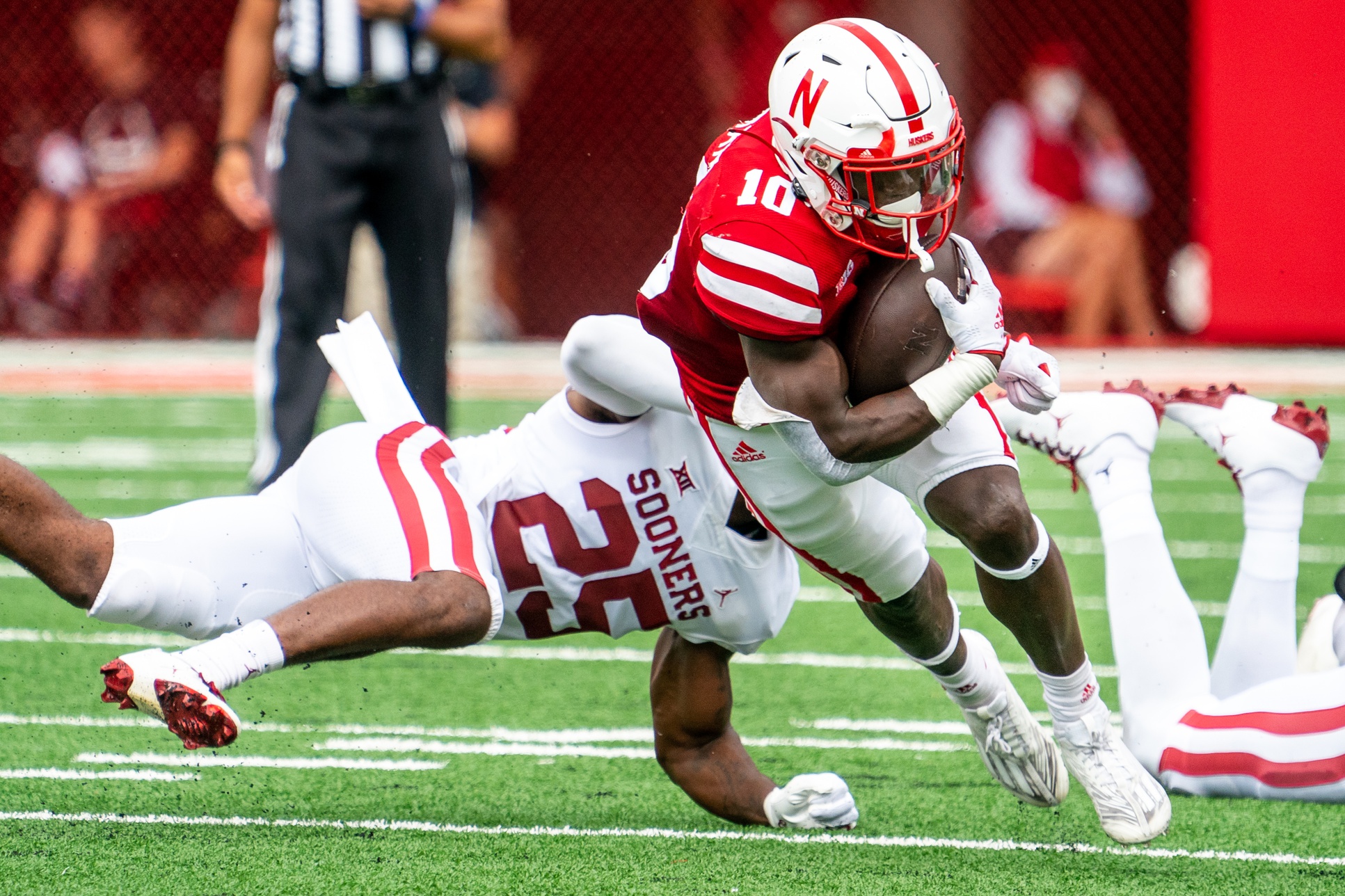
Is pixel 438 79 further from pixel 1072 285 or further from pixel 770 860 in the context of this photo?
pixel 1072 285

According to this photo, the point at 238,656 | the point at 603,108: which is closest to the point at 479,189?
the point at 603,108

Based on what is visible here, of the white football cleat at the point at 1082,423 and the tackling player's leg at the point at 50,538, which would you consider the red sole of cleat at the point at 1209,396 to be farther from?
the tackling player's leg at the point at 50,538

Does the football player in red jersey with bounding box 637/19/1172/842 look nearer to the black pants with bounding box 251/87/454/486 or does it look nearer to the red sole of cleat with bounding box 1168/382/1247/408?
the red sole of cleat with bounding box 1168/382/1247/408

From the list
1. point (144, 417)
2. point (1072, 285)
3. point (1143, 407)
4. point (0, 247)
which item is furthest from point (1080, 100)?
point (1143, 407)

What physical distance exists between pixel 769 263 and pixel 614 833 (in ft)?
3.27

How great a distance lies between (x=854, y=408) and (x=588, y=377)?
55 centimetres

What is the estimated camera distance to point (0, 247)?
1118cm

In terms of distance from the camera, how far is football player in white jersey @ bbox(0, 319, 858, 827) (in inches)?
107

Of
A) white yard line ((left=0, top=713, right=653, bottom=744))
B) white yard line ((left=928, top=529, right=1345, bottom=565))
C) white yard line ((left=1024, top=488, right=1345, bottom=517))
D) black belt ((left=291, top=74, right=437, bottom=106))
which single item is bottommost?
white yard line ((left=1024, top=488, right=1345, bottom=517))

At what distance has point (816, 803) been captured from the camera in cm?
290

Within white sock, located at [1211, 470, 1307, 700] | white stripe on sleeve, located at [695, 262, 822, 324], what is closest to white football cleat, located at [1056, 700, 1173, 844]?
white sock, located at [1211, 470, 1307, 700]

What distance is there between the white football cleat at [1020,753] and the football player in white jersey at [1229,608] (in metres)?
0.23

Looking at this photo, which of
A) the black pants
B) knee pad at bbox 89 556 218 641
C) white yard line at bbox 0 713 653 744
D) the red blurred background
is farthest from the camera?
the red blurred background

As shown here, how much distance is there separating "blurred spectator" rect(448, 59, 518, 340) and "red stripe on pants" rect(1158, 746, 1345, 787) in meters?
6.30
